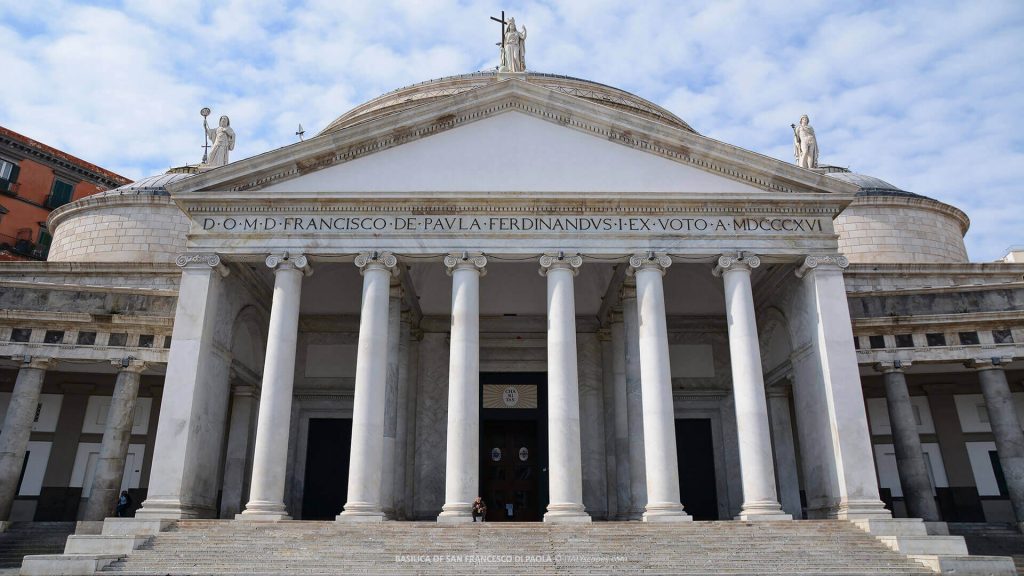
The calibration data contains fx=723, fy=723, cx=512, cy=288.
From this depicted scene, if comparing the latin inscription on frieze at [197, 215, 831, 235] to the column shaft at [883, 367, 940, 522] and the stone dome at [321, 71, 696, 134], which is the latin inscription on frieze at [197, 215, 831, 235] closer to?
the column shaft at [883, 367, 940, 522]

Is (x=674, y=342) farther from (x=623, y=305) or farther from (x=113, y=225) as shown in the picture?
(x=113, y=225)

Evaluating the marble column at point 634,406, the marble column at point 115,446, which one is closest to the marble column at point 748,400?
the marble column at point 634,406

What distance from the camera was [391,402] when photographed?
74.1 feet

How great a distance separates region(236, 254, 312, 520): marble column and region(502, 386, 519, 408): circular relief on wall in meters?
9.42

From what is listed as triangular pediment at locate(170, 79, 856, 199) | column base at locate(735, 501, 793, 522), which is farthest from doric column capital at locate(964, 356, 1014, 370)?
column base at locate(735, 501, 793, 522)

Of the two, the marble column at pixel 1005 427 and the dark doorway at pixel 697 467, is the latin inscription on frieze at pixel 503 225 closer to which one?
the marble column at pixel 1005 427

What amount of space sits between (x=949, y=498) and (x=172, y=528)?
25.7m

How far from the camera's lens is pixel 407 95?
3534 centimetres

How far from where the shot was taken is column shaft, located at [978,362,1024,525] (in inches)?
863

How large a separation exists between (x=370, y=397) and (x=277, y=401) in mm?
2492

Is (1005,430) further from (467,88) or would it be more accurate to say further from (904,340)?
(467,88)

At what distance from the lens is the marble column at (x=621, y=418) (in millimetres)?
24031

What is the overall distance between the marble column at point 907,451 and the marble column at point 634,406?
324 inches

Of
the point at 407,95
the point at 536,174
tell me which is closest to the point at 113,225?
the point at 407,95
